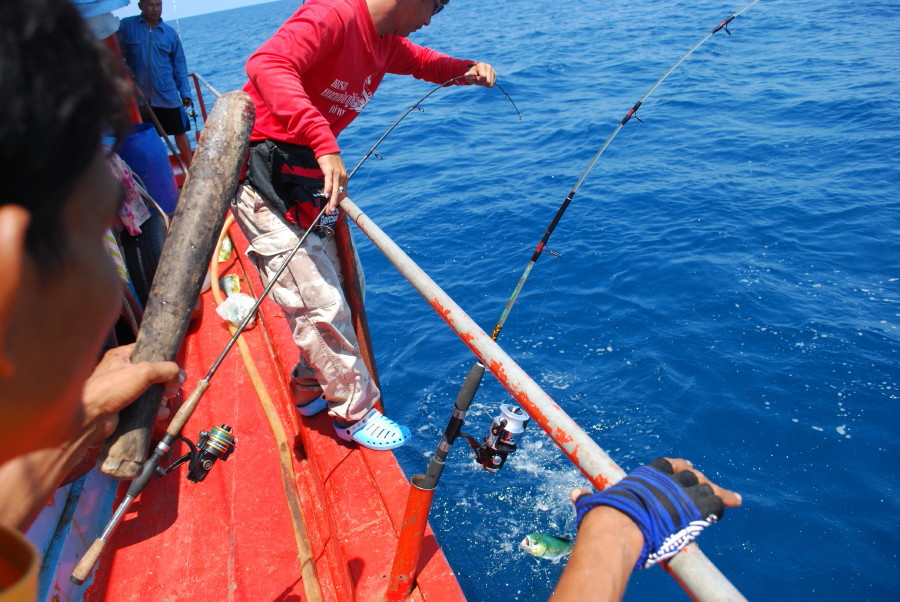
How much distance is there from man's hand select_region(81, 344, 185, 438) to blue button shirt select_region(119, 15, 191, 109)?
6502 mm

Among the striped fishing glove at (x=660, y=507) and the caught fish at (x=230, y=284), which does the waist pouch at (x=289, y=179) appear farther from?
the caught fish at (x=230, y=284)

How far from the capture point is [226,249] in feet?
18.1

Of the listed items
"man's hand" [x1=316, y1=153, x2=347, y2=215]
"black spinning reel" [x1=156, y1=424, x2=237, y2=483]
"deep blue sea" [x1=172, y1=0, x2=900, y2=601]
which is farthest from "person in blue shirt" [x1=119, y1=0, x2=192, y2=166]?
"black spinning reel" [x1=156, y1=424, x2=237, y2=483]

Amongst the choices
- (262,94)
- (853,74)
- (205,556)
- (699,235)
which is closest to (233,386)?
(205,556)

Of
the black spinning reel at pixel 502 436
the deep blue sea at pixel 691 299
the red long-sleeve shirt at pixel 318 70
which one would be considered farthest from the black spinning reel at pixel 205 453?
the deep blue sea at pixel 691 299

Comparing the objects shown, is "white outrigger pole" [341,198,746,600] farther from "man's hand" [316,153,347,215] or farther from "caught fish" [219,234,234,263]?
"caught fish" [219,234,234,263]

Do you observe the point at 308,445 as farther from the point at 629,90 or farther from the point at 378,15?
the point at 629,90

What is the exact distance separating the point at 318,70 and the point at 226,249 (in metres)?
3.26

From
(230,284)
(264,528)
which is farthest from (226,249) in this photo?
(264,528)

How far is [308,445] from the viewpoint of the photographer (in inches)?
117

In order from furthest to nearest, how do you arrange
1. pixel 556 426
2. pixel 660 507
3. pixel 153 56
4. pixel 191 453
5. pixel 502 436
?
1. pixel 153 56
2. pixel 191 453
3. pixel 502 436
4. pixel 556 426
5. pixel 660 507

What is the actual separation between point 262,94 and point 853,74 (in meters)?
12.7

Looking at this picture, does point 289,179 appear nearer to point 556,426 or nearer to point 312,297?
point 312,297

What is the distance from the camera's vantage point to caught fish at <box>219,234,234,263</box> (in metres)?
5.43
